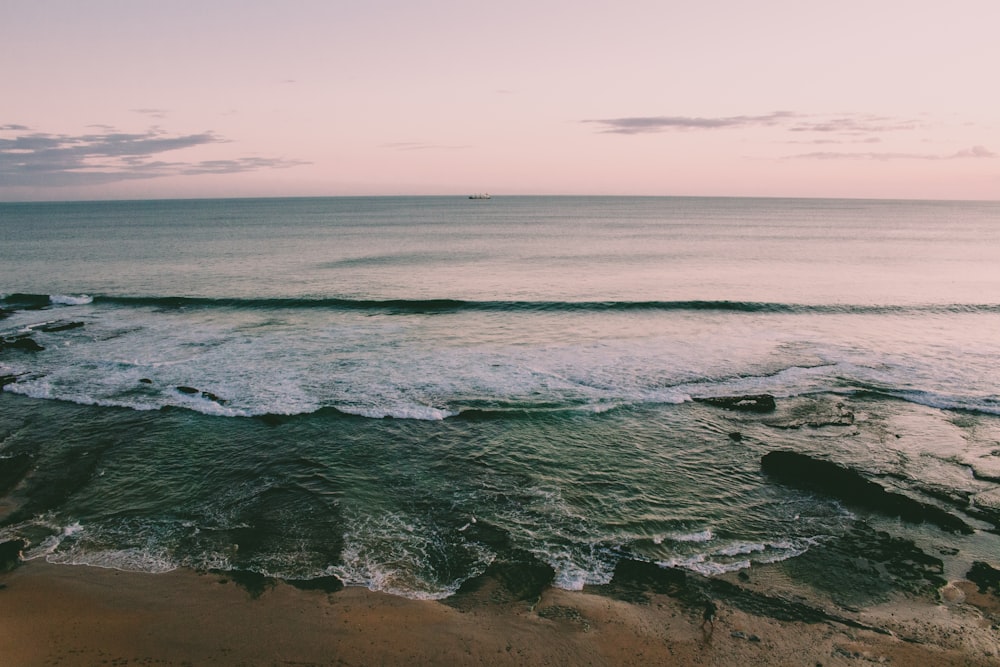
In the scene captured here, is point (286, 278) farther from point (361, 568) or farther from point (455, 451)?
point (361, 568)

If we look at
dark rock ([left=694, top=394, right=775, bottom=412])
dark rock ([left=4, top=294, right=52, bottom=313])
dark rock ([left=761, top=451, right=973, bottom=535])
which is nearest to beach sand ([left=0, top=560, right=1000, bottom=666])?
dark rock ([left=761, top=451, right=973, bottom=535])

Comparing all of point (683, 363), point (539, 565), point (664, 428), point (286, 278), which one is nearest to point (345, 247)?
point (286, 278)

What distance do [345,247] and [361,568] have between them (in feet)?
192

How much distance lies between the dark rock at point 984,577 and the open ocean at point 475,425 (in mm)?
204

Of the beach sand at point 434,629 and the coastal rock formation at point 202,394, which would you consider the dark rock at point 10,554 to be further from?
the coastal rock formation at point 202,394

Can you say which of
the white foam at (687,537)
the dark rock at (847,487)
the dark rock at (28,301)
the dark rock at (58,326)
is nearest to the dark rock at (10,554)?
the white foam at (687,537)

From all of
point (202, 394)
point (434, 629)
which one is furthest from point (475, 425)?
point (202, 394)

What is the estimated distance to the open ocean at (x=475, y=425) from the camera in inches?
397

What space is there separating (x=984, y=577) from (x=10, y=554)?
16923 millimetres

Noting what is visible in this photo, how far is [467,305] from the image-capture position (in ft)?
105

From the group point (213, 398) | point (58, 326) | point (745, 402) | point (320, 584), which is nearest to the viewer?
point (320, 584)

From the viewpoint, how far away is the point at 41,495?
11.6 metres

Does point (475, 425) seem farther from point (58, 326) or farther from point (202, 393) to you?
point (58, 326)

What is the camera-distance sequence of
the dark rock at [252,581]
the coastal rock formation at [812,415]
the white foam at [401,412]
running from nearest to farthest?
the dark rock at [252,581] < the coastal rock formation at [812,415] < the white foam at [401,412]
